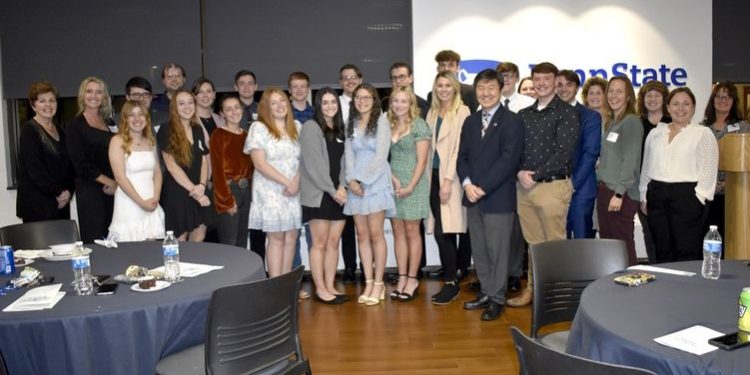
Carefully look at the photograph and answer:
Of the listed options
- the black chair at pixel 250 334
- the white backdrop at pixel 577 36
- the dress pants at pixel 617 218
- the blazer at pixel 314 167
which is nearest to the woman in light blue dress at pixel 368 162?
the blazer at pixel 314 167

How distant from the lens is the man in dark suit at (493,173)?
15.1ft

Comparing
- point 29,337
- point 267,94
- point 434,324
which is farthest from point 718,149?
point 29,337

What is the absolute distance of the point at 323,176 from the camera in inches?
191

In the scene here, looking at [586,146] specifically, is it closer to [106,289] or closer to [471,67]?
[471,67]

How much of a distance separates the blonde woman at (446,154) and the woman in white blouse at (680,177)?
1.34m

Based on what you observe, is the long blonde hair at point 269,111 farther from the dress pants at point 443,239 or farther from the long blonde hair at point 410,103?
the dress pants at point 443,239

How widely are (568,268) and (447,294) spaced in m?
2.26

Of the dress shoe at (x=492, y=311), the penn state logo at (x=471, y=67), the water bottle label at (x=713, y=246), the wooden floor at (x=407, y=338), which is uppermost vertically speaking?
the penn state logo at (x=471, y=67)

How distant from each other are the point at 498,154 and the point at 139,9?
3922mm

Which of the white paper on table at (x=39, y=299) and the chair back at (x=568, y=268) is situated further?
the chair back at (x=568, y=268)

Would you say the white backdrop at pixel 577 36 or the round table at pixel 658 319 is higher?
the white backdrop at pixel 577 36

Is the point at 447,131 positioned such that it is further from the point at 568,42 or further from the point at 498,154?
the point at 568,42

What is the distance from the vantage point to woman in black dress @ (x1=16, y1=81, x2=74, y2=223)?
15.8 ft

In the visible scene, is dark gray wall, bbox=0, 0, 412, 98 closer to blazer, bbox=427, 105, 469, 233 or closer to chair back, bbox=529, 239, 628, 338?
blazer, bbox=427, 105, 469, 233
